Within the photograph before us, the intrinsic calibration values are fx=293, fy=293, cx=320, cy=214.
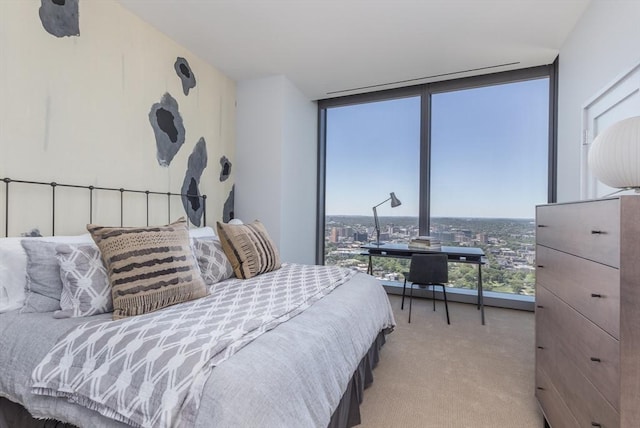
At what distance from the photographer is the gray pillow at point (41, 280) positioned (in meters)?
1.37

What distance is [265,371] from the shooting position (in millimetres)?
915

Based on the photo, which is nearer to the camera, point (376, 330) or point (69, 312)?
point (69, 312)

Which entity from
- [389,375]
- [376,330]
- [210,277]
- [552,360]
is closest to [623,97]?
[552,360]

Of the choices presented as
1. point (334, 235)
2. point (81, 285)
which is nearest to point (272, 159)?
point (334, 235)

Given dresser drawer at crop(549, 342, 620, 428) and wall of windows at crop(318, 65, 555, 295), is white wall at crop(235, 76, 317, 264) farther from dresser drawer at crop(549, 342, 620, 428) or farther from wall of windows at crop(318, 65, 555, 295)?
dresser drawer at crop(549, 342, 620, 428)

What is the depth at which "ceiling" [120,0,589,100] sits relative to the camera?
2174 mm

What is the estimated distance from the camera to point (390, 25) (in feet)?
7.79

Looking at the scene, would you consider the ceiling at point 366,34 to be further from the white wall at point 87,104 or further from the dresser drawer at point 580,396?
the dresser drawer at point 580,396

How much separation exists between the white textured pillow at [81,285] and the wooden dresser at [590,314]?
6.37ft

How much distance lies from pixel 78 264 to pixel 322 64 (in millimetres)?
2678

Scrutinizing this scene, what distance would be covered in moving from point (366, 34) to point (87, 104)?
2180 mm

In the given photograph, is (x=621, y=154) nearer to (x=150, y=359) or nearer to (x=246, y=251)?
(x=150, y=359)

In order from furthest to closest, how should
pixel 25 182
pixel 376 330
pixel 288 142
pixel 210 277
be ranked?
pixel 288 142
pixel 210 277
pixel 376 330
pixel 25 182

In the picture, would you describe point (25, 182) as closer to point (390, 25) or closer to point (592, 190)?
point (390, 25)
